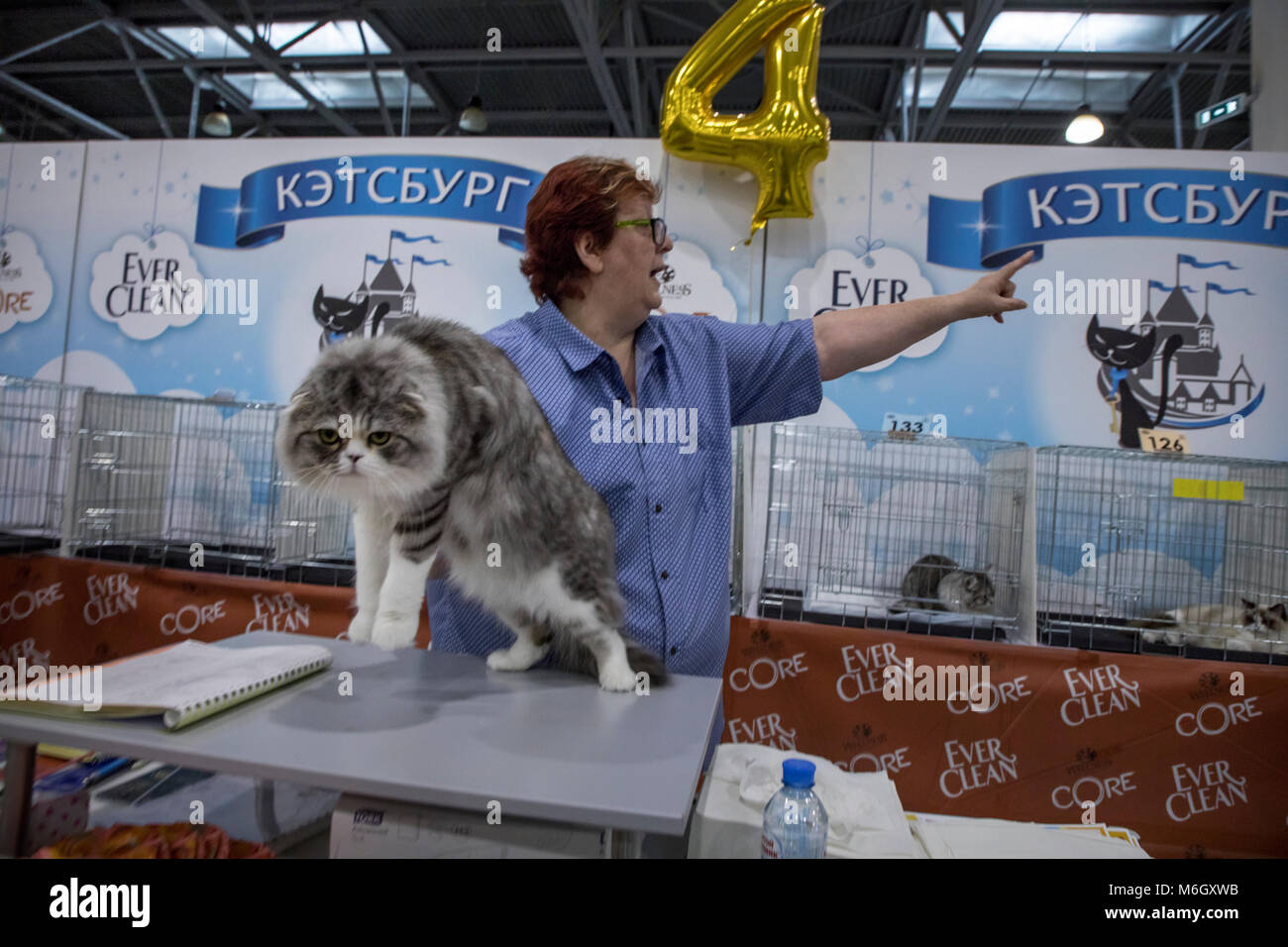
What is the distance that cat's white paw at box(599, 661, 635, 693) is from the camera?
1072 millimetres

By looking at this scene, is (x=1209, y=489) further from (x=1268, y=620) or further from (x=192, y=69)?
(x=192, y=69)

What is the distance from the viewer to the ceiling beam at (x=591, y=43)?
4.45 m

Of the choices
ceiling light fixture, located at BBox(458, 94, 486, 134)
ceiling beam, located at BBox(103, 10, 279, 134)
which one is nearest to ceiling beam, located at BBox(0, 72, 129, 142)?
ceiling beam, located at BBox(103, 10, 279, 134)

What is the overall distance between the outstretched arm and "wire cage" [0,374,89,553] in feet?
11.3

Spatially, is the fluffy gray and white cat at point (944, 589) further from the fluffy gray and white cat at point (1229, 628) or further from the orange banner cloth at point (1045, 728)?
the fluffy gray and white cat at point (1229, 628)

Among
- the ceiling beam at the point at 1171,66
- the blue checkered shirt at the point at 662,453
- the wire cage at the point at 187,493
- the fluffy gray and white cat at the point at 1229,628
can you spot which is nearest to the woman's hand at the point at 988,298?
the blue checkered shirt at the point at 662,453

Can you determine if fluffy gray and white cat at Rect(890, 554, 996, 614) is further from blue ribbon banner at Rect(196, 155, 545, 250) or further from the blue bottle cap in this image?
blue ribbon banner at Rect(196, 155, 545, 250)

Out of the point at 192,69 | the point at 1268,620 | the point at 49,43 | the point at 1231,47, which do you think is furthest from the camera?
the point at 192,69

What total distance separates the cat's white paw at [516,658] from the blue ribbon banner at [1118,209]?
2813 mm

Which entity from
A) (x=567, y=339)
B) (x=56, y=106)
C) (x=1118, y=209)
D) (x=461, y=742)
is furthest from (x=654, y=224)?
(x=56, y=106)

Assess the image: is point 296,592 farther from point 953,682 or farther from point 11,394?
point 953,682

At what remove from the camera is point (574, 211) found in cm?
129

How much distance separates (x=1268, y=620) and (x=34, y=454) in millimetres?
Answer: 5371
